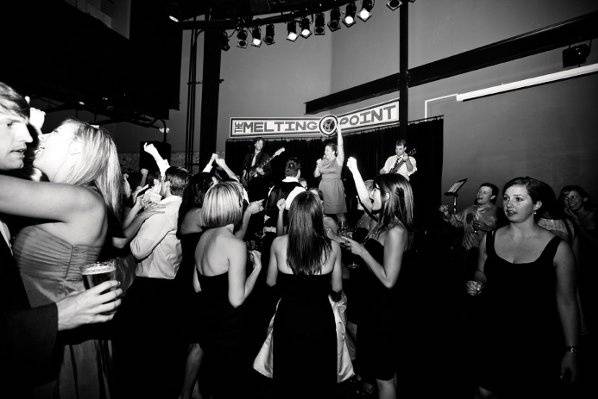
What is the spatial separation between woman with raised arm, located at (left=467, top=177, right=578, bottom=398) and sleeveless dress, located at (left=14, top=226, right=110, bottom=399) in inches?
78.8

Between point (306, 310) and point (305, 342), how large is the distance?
0.19m

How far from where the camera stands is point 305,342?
208cm

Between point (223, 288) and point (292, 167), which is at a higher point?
point (292, 167)

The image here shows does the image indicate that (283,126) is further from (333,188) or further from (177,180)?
(177,180)

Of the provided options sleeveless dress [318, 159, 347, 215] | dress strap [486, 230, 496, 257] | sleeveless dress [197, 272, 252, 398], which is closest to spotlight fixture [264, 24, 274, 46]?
sleeveless dress [318, 159, 347, 215]

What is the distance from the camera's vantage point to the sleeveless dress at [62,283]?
3.80 ft

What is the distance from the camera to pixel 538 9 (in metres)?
5.77

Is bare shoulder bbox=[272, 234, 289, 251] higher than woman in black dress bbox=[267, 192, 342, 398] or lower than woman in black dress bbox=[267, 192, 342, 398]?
higher

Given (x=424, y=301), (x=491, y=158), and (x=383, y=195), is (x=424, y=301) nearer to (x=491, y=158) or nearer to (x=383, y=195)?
(x=383, y=195)

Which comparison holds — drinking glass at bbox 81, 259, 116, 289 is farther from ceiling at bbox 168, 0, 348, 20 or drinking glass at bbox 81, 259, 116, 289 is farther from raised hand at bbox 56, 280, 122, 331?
ceiling at bbox 168, 0, 348, 20

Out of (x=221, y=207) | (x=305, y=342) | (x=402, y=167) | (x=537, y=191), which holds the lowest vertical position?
(x=305, y=342)

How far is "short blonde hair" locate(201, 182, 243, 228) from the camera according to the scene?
2.23m

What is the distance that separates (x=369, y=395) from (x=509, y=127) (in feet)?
19.3

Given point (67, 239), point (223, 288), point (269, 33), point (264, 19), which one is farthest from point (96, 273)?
point (264, 19)
